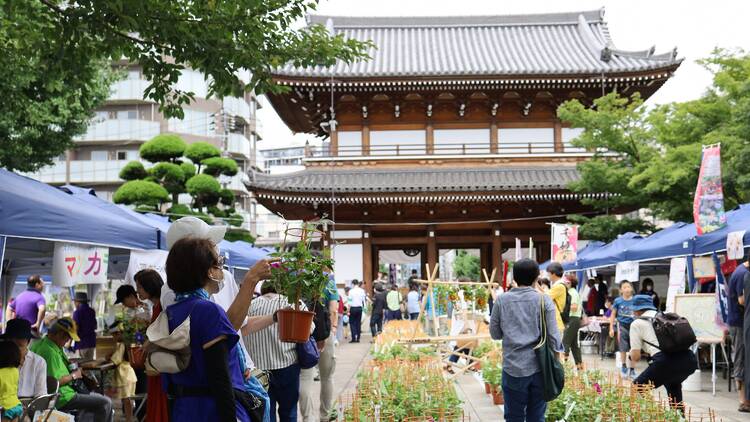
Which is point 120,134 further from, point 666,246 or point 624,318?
point 624,318

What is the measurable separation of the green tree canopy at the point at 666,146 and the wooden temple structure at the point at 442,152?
3996 mm

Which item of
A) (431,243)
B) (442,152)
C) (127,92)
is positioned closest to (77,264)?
(431,243)

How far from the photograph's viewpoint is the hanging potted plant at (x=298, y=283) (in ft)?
14.4

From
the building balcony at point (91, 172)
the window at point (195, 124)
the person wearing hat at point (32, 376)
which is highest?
the window at point (195, 124)

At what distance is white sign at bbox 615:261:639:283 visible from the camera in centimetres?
1380

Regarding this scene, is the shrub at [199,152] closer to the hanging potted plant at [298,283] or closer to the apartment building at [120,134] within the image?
the apartment building at [120,134]

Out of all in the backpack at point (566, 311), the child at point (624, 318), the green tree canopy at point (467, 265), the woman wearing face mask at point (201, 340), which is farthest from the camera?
the green tree canopy at point (467, 265)

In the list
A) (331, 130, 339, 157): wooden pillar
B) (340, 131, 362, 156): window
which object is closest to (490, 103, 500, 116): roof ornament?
(340, 131, 362, 156): window

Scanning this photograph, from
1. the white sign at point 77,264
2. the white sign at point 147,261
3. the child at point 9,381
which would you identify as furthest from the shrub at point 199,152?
the child at point 9,381

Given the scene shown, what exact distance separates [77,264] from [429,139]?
1868 cm

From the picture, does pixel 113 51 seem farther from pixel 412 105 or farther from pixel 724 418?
pixel 412 105

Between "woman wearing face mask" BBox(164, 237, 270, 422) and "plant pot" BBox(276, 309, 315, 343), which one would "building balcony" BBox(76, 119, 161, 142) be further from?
"woman wearing face mask" BBox(164, 237, 270, 422)

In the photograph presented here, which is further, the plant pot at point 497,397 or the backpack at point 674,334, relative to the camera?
the plant pot at point 497,397

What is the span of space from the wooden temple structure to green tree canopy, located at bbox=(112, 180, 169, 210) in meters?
6.55
